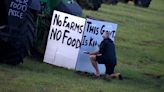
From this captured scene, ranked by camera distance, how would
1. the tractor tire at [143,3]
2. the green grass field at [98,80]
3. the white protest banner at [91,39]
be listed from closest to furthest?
the green grass field at [98,80], the white protest banner at [91,39], the tractor tire at [143,3]

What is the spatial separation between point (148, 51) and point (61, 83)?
784 centimetres

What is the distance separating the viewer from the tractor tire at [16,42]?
32.7 ft

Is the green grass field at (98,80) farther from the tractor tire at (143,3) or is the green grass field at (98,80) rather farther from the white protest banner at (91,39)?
the tractor tire at (143,3)

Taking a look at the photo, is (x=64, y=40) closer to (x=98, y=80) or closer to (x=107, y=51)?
(x=107, y=51)

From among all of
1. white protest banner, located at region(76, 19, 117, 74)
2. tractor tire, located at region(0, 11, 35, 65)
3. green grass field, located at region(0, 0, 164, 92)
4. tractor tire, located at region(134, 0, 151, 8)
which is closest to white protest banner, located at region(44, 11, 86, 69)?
white protest banner, located at region(76, 19, 117, 74)

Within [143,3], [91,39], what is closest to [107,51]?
[91,39]

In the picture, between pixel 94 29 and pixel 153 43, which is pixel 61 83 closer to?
pixel 94 29

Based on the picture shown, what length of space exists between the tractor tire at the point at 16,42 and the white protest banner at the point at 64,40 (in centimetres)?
140

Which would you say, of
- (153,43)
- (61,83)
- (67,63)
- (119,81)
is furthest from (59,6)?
(153,43)

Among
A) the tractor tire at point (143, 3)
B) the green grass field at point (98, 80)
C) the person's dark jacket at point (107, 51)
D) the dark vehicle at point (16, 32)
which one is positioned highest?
the dark vehicle at point (16, 32)

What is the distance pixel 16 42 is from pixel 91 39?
234 cm

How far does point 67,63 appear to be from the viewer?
1171 centimetres

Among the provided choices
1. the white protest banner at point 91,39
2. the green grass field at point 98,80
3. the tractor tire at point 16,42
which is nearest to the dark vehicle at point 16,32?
the tractor tire at point 16,42

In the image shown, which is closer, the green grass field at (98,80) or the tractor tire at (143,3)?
the green grass field at (98,80)
